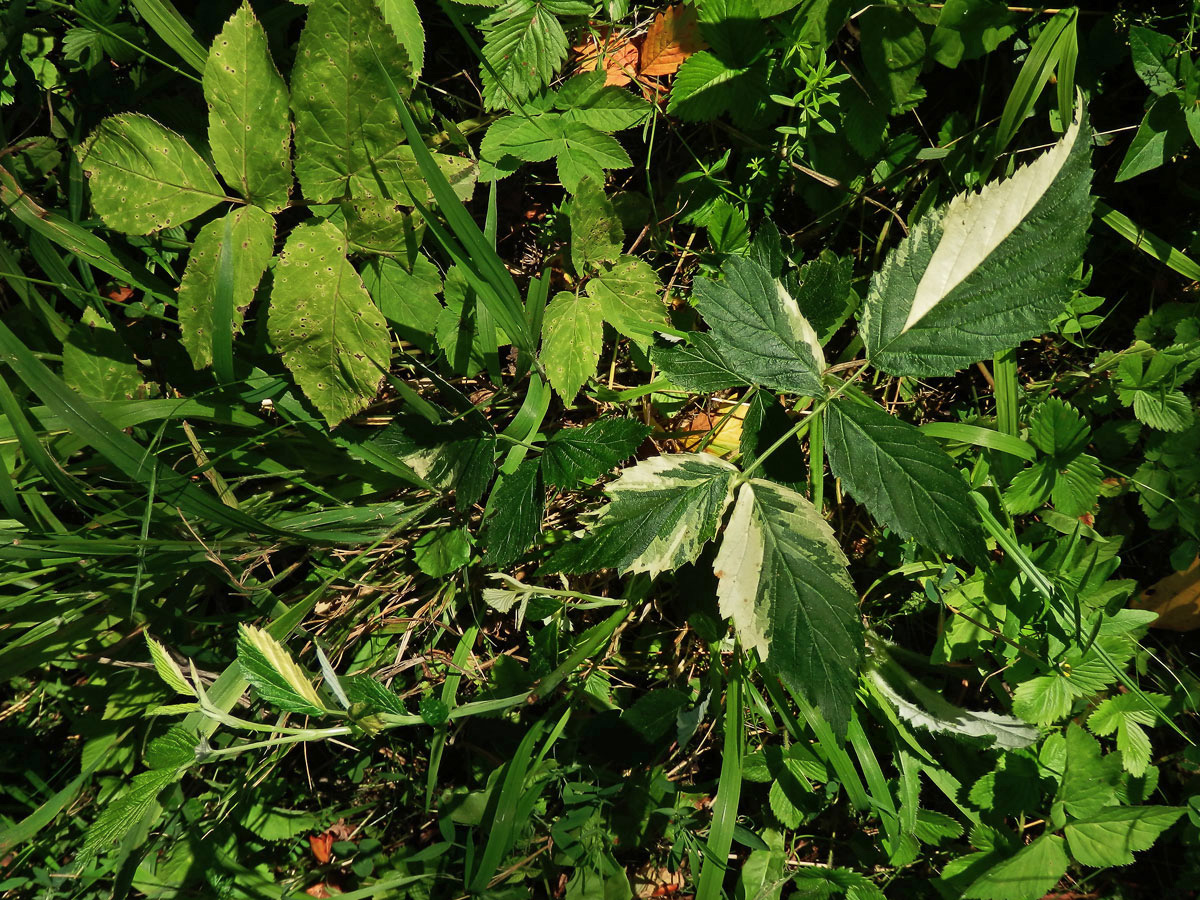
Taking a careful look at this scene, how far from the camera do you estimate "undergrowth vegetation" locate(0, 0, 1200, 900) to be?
1605mm

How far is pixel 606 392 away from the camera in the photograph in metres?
1.92

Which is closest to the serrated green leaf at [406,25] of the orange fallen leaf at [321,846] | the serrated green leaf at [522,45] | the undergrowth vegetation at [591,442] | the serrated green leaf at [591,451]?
the undergrowth vegetation at [591,442]

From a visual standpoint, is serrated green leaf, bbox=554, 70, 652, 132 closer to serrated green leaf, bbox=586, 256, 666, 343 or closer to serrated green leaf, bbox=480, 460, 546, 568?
serrated green leaf, bbox=586, 256, 666, 343

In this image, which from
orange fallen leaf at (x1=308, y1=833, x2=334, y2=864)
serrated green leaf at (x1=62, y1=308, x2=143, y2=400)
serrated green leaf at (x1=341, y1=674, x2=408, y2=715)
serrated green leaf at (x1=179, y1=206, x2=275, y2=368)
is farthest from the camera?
orange fallen leaf at (x1=308, y1=833, x2=334, y2=864)

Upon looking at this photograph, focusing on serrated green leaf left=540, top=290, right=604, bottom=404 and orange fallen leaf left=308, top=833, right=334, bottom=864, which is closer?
serrated green leaf left=540, top=290, right=604, bottom=404

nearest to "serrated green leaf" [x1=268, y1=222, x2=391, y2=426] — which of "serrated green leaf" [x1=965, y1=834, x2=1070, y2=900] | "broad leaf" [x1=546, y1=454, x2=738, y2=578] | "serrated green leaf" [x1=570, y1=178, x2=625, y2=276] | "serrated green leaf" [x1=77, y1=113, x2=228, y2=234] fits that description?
"serrated green leaf" [x1=77, y1=113, x2=228, y2=234]

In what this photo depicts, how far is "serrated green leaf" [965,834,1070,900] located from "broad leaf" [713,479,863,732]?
78 centimetres

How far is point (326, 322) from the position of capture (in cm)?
167

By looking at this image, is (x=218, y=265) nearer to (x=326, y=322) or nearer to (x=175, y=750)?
(x=326, y=322)

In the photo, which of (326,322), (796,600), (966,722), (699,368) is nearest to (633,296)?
(699,368)

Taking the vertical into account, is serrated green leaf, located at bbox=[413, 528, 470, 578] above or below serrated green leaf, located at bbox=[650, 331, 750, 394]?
below

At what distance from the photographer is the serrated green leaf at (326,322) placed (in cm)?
166

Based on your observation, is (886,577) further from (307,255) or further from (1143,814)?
(307,255)

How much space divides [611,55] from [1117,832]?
7.52 feet
